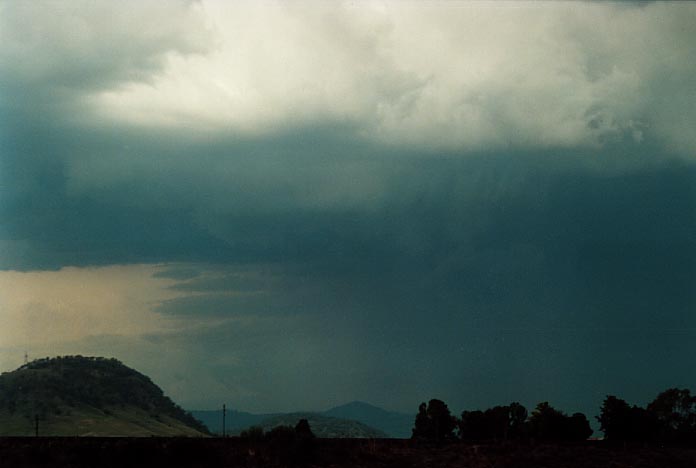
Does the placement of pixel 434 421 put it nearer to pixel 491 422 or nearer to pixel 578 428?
pixel 491 422

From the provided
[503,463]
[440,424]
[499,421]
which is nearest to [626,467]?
[503,463]

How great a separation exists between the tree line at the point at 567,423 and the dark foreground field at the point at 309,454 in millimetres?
9960

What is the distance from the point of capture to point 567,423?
8425 centimetres

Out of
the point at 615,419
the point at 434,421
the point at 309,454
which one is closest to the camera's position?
the point at 309,454

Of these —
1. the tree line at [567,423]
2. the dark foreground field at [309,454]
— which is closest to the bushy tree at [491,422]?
the tree line at [567,423]

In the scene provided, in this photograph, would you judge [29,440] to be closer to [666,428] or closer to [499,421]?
[499,421]

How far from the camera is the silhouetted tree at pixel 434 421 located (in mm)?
102456

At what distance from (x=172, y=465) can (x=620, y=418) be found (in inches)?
1716

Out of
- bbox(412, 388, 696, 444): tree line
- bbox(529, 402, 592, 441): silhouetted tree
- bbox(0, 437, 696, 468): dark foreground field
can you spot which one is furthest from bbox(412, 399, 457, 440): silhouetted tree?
bbox(0, 437, 696, 468): dark foreground field

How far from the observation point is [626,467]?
185 feet

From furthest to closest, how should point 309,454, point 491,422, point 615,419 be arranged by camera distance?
point 491,422 → point 615,419 → point 309,454

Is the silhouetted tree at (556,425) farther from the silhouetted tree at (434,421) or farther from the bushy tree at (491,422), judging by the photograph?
the silhouetted tree at (434,421)

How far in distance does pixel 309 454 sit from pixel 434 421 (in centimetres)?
4965

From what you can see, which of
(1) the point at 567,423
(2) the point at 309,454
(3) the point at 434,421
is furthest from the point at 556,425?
(2) the point at 309,454
